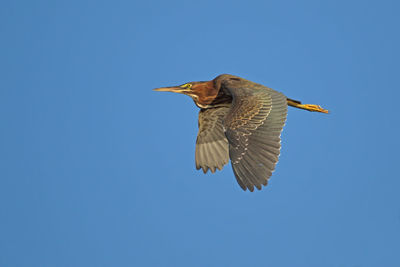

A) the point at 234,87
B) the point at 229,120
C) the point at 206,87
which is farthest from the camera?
the point at 206,87

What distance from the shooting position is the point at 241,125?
30.4 ft

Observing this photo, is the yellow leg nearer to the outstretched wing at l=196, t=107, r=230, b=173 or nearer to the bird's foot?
the bird's foot

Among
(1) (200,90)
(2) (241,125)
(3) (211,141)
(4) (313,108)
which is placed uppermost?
(1) (200,90)

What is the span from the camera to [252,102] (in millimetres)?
9703

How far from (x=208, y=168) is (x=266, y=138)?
9.49 ft

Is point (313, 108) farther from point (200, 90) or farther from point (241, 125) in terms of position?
point (241, 125)

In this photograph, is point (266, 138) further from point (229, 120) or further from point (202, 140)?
point (202, 140)

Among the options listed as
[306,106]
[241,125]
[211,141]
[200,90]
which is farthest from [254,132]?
[211,141]

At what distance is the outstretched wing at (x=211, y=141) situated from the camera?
38.2 feet

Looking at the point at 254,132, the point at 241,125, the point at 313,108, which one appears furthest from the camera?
the point at 313,108

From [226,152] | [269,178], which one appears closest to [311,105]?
[226,152]

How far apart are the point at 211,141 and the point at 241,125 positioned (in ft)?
8.47

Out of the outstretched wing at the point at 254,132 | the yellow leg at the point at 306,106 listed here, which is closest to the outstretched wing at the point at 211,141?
the yellow leg at the point at 306,106

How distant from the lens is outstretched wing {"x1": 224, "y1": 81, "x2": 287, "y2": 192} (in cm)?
860
